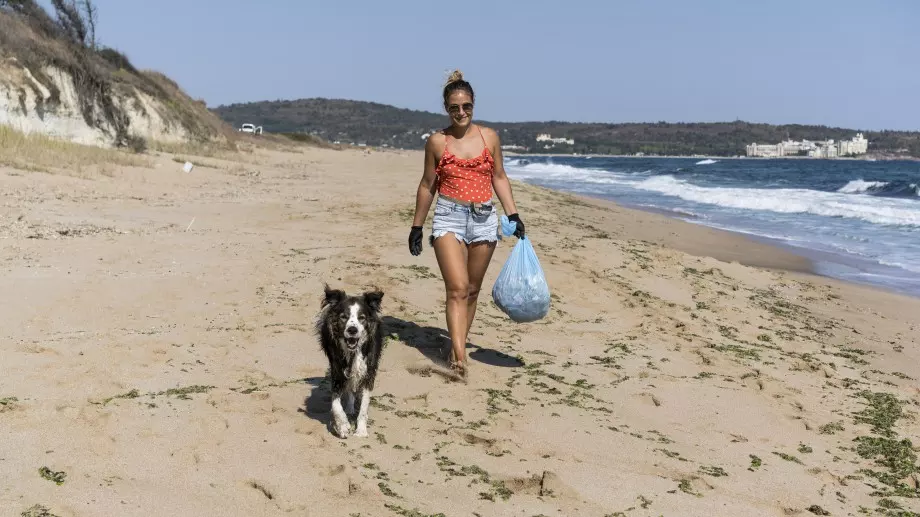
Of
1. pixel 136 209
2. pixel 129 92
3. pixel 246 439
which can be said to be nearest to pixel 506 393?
pixel 246 439

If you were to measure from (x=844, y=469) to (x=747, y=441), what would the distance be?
0.55m

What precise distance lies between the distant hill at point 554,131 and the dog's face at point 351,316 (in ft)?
418

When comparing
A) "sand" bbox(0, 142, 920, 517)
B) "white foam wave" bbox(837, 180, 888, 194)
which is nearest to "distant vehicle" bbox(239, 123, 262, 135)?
"white foam wave" bbox(837, 180, 888, 194)

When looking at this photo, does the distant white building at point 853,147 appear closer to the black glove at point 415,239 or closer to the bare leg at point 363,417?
the black glove at point 415,239

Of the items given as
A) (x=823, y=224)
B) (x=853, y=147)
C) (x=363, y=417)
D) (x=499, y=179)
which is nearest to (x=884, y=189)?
(x=823, y=224)

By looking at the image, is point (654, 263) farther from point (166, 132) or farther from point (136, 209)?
point (166, 132)

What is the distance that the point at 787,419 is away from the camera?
544 cm

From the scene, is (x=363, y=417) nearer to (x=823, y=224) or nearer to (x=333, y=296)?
(x=333, y=296)

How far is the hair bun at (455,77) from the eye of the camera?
18.8 ft

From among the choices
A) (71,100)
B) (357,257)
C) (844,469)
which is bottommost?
(844,469)

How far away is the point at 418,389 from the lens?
5.45 m

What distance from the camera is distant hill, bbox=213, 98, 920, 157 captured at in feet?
459

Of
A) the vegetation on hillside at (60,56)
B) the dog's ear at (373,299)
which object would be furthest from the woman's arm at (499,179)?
the vegetation on hillside at (60,56)

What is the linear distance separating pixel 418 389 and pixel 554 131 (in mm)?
174476
